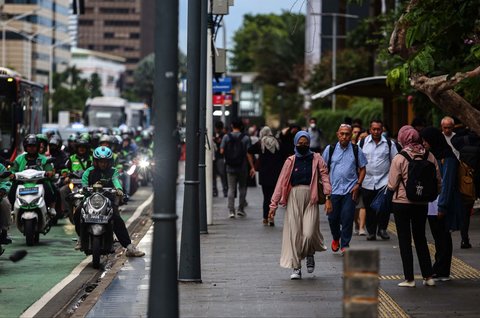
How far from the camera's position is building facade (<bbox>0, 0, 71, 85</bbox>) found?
140 meters

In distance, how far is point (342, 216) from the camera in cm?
1703

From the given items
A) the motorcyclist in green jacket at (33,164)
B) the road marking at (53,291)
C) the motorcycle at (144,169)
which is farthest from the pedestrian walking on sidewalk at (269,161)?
the motorcycle at (144,169)

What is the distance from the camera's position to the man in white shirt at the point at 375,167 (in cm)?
1909

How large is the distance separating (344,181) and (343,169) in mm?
184

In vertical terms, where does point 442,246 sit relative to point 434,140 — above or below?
below

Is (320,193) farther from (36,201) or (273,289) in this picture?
(36,201)

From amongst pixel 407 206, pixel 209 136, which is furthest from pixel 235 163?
pixel 407 206

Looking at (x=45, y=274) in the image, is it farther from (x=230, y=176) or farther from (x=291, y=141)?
(x=230, y=176)

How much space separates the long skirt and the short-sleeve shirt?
7.74 ft

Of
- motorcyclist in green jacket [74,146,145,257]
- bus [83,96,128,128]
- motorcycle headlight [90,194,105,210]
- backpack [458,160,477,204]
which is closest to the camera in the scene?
backpack [458,160,477,204]

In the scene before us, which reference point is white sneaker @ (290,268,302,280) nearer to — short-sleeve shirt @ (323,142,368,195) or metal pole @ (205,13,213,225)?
short-sleeve shirt @ (323,142,368,195)

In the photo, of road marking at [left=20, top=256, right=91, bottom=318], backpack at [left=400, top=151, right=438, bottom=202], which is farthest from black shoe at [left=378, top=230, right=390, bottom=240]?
backpack at [left=400, top=151, right=438, bottom=202]

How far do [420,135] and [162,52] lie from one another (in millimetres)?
5837

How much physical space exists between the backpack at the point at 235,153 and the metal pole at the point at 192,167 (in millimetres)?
10055
